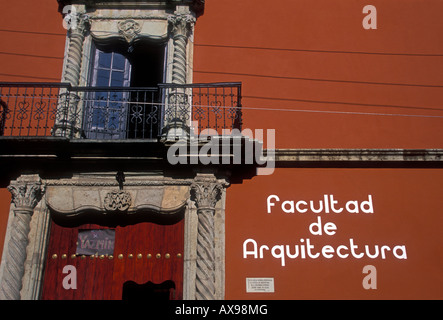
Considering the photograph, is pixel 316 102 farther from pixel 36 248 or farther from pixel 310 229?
pixel 36 248

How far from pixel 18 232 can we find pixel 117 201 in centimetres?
135

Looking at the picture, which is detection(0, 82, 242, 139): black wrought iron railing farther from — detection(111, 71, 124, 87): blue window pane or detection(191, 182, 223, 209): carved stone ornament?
detection(191, 182, 223, 209): carved stone ornament

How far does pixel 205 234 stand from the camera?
6520 mm

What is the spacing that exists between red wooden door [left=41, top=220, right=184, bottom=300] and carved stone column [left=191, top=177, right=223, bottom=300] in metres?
0.40

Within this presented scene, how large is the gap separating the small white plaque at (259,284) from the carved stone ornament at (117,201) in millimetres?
1945

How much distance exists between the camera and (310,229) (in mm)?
6688

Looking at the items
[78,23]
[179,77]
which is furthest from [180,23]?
[78,23]

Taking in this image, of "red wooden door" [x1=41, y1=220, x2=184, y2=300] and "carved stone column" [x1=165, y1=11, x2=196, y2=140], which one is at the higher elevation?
"carved stone column" [x1=165, y1=11, x2=196, y2=140]

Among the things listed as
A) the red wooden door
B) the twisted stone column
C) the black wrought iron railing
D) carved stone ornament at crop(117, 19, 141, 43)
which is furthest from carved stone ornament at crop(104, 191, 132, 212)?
carved stone ornament at crop(117, 19, 141, 43)

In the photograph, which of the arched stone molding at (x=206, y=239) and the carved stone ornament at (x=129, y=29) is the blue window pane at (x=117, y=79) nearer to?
the carved stone ornament at (x=129, y=29)

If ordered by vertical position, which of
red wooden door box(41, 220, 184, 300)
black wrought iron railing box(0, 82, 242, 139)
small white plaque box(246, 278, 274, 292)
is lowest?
small white plaque box(246, 278, 274, 292)

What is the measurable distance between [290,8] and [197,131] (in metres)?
2.65

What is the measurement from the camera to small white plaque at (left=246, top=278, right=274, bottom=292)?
252 inches

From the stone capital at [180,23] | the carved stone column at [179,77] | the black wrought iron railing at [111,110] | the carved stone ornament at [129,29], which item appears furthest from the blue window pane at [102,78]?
the stone capital at [180,23]
